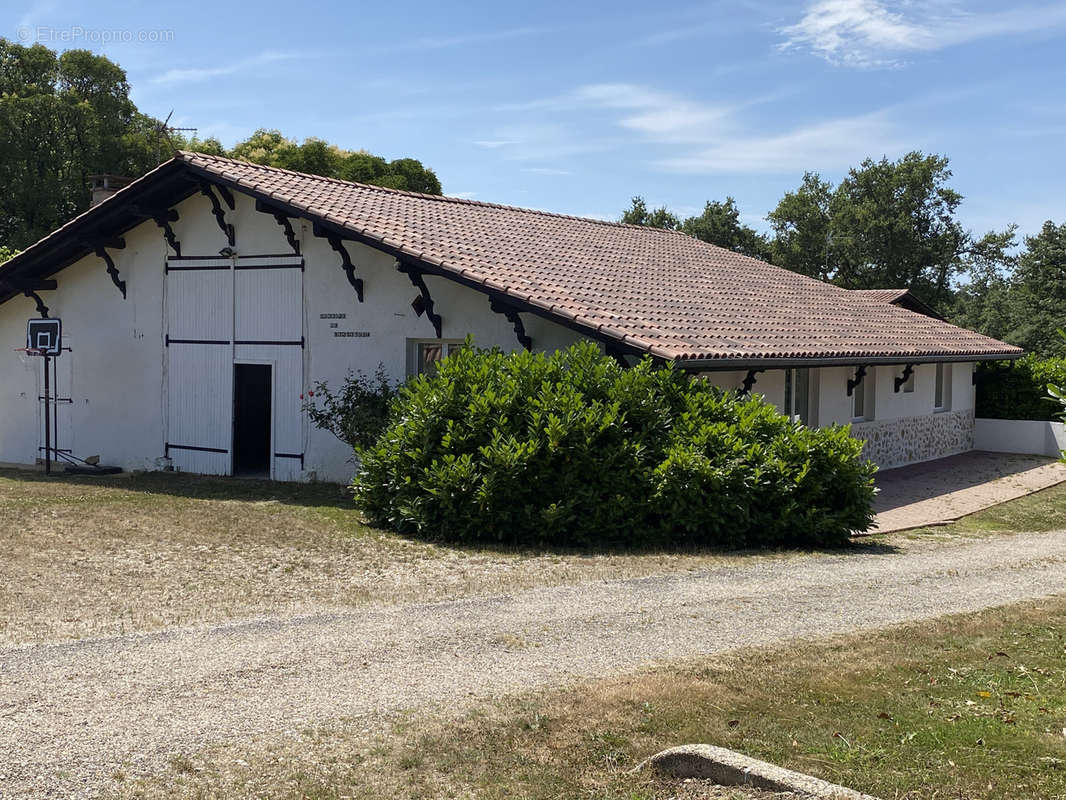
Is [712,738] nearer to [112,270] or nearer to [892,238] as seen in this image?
[112,270]

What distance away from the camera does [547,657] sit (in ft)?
21.5

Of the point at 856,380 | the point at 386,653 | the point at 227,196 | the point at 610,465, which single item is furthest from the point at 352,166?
the point at 386,653

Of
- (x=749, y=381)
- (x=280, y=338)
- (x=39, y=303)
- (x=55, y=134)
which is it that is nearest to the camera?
(x=749, y=381)

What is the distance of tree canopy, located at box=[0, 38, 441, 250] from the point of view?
127 feet

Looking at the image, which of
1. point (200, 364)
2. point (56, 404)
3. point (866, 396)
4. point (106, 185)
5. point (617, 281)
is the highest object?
point (106, 185)

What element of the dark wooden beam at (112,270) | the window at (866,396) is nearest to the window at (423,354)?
the dark wooden beam at (112,270)

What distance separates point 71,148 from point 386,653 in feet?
127

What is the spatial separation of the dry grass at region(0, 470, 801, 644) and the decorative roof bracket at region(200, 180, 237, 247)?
4654 mm

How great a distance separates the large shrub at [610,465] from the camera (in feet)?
36.2

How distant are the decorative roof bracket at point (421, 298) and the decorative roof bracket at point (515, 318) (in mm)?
1189

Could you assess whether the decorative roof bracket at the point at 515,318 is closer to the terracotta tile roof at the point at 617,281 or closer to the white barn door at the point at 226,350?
the terracotta tile roof at the point at 617,281

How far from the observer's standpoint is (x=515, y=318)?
1389 cm

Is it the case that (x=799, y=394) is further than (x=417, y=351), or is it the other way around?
(x=799, y=394)

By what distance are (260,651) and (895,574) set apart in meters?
5.50
